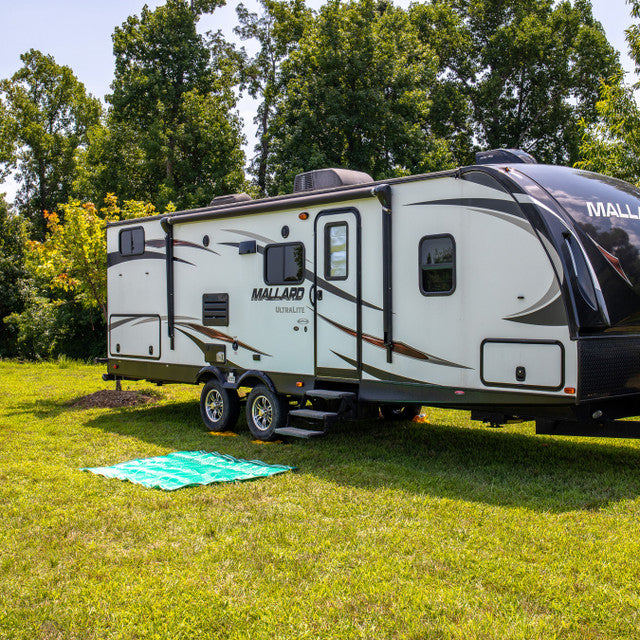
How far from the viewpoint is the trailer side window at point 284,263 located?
905 centimetres

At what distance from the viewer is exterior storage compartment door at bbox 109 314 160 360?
37.1 feet

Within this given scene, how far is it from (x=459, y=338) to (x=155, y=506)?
134 inches

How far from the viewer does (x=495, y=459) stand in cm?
801

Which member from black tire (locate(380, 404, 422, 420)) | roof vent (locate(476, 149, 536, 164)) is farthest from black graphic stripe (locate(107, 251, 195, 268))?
roof vent (locate(476, 149, 536, 164))

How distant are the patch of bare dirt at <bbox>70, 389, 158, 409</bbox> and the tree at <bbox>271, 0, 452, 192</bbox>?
11.4 meters

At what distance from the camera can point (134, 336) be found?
11.7 meters

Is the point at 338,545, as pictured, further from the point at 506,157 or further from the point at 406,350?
the point at 506,157

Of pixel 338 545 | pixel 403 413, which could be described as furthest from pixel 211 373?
pixel 338 545

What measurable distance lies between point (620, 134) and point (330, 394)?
6.79m

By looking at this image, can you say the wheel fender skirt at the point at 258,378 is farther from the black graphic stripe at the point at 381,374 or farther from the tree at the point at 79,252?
the tree at the point at 79,252

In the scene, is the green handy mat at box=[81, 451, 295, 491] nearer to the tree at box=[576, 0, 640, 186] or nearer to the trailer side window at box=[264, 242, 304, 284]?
the trailer side window at box=[264, 242, 304, 284]

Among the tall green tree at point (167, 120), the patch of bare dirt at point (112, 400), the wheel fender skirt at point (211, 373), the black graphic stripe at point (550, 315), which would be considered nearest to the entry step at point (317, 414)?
the wheel fender skirt at point (211, 373)

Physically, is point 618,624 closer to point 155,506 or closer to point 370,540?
point 370,540

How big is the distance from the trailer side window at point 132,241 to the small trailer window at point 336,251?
4188 millimetres
